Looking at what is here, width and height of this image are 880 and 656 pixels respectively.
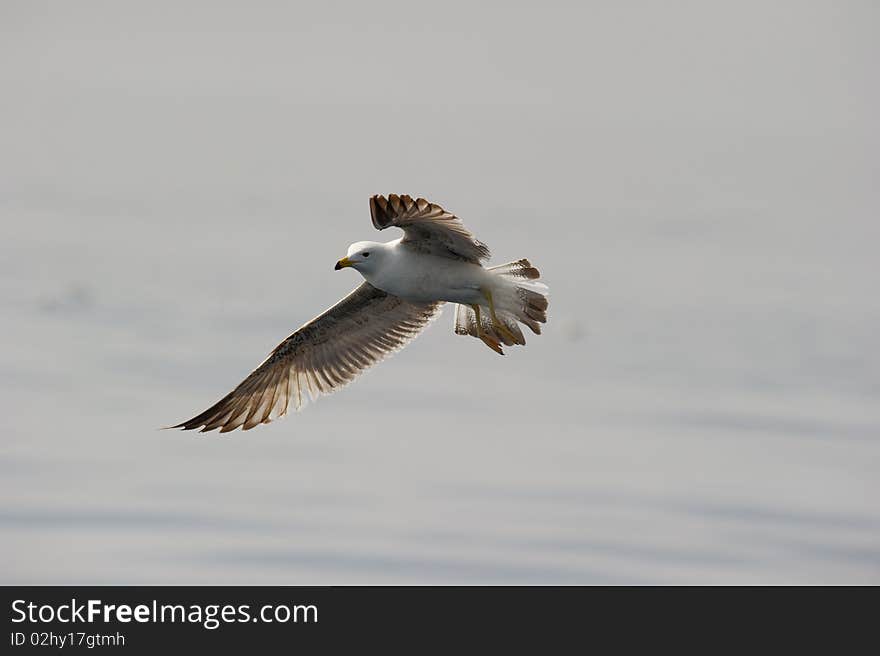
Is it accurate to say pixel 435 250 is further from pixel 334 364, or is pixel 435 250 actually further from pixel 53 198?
pixel 53 198

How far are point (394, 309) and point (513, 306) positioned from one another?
1398 millimetres

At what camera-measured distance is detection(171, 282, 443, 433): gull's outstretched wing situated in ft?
40.8

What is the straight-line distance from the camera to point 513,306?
11461mm

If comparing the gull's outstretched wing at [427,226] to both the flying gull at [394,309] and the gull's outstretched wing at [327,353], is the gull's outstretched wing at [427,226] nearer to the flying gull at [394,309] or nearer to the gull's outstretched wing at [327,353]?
the flying gull at [394,309]

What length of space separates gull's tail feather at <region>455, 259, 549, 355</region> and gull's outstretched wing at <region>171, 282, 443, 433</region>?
34.9 inches

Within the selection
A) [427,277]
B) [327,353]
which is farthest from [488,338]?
[327,353]

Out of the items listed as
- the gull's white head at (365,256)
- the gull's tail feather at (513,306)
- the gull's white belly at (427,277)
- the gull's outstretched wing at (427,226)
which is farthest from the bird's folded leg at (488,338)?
the gull's white head at (365,256)

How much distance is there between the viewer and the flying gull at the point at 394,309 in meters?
11.0

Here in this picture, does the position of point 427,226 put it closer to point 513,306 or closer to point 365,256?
point 365,256

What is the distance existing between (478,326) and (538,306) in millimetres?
476

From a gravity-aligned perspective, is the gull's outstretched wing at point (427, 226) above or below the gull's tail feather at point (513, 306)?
above

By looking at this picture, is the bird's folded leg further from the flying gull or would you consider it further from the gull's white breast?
the gull's white breast

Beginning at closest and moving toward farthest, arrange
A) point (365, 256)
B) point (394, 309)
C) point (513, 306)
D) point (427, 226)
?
1. point (427, 226)
2. point (365, 256)
3. point (513, 306)
4. point (394, 309)
